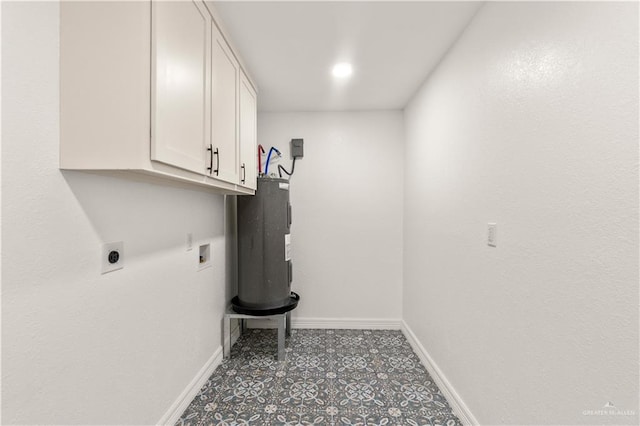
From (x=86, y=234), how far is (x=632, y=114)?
1.74 m

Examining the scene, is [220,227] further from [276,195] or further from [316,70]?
[316,70]

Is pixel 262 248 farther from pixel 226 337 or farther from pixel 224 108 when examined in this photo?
pixel 224 108

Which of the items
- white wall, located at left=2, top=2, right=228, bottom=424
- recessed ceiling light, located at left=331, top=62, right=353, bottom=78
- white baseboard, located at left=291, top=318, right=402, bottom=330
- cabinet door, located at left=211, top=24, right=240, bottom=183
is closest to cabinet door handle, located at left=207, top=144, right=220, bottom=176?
cabinet door, located at left=211, top=24, right=240, bottom=183

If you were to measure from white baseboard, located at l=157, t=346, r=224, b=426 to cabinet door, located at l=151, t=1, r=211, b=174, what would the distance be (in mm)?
1314

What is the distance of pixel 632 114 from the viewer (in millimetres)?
811

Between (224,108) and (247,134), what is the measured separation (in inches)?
17.4

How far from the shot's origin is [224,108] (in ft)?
5.65

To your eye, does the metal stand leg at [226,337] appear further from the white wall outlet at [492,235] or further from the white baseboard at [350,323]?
the white wall outlet at [492,235]

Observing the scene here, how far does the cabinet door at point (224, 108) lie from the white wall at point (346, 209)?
1.20m

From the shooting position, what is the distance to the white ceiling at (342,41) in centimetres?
158

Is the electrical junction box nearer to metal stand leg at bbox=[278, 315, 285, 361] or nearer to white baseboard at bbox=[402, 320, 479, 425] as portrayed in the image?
metal stand leg at bbox=[278, 315, 285, 361]

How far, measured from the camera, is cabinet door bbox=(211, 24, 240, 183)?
62.0 inches

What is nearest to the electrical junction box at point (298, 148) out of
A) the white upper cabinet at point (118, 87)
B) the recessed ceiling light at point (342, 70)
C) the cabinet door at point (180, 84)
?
the recessed ceiling light at point (342, 70)

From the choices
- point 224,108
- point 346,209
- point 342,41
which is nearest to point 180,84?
point 224,108
